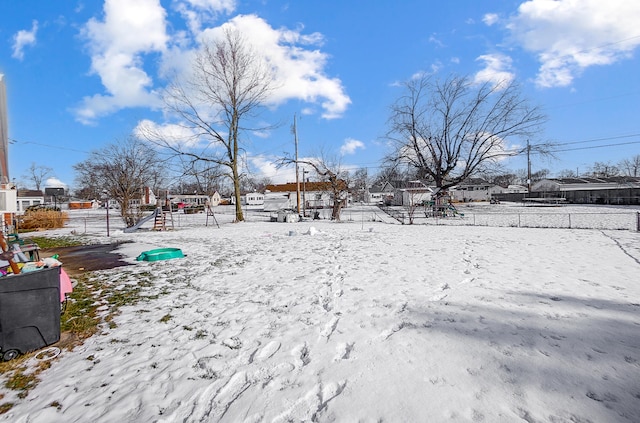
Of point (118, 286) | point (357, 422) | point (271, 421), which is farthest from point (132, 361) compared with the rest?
point (118, 286)

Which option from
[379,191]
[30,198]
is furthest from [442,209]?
[30,198]

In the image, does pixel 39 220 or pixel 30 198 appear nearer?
pixel 39 220

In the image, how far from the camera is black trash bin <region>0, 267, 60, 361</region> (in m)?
3.05

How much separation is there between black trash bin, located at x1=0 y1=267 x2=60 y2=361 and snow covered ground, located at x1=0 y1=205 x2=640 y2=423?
40 cm

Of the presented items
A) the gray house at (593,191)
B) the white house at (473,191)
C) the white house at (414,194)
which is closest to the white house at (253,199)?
the white house at (414,194)

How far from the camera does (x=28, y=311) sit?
10.5ft

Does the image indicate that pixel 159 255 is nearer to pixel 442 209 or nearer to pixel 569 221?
pixel 569 221

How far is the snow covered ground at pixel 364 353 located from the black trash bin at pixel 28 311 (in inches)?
15.9

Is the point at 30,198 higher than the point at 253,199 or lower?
higher

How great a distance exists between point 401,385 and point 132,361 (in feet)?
8.95

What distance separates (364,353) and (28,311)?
3.64 meters

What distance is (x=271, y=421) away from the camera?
2.15m

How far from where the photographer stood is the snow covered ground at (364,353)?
7.53ft

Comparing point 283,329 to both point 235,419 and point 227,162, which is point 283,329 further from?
point 227,162
